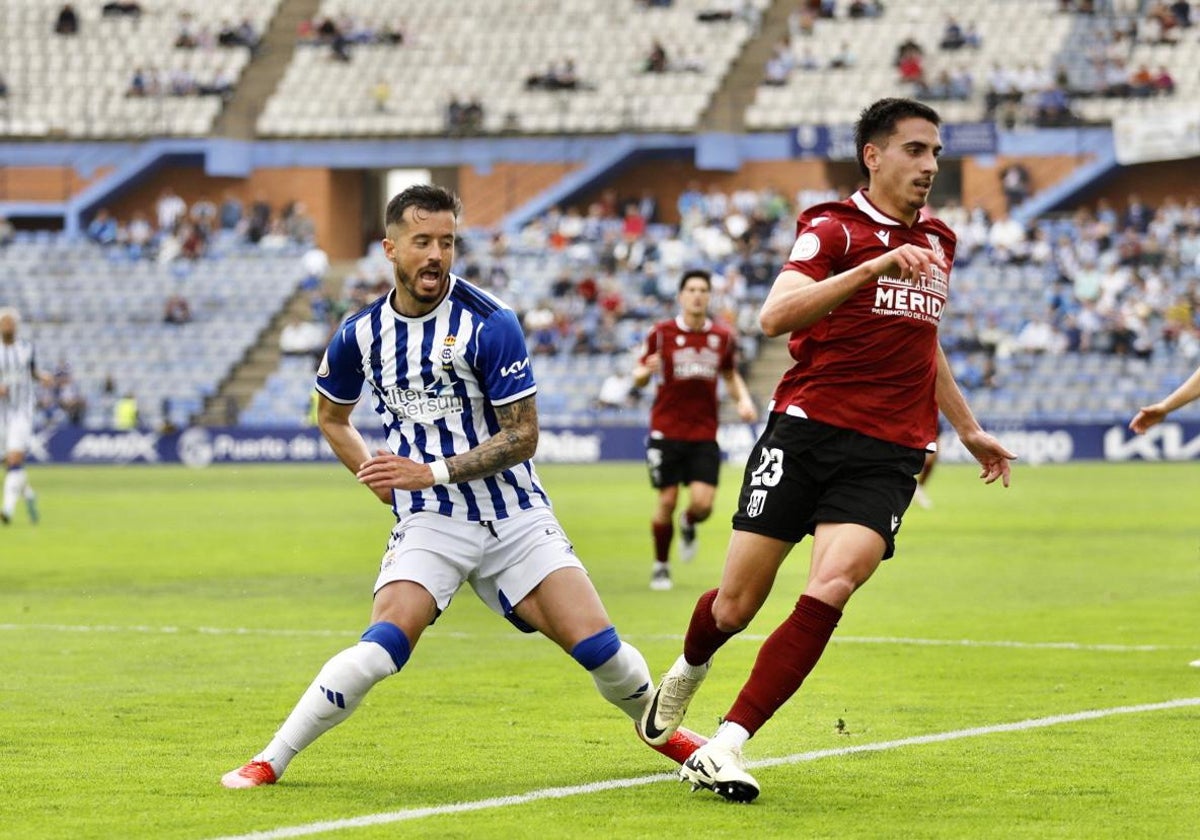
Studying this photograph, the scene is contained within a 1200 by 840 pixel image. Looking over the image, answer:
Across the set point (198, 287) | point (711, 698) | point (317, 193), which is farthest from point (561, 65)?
point (711, 698)

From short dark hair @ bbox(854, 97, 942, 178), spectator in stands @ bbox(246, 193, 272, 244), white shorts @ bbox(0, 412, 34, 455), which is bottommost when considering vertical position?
white shorts @ bbox(0, 412, 34, 455)

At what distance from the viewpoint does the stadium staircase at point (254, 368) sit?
47.8 meters

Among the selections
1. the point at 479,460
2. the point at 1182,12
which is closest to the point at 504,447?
the point at 479,460

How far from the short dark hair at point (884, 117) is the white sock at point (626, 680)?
2.06 metres

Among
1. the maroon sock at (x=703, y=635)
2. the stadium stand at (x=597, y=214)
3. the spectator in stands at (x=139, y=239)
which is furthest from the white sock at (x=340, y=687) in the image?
the spectator in stands at (x=139, y=239)

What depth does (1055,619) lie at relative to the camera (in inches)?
588

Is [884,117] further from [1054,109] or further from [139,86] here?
[139,86]

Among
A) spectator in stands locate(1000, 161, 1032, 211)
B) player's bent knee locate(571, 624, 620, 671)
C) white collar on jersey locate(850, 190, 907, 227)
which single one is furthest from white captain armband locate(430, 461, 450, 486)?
spectator in stands locate(1000, 161, 1032, 211)

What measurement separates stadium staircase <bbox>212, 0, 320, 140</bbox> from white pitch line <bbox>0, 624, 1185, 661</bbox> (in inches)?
1702

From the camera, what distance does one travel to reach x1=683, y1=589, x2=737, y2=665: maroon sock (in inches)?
321

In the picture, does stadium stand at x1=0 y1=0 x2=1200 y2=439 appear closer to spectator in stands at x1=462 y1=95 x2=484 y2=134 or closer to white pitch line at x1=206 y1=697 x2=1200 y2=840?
spectator in stands at x1=462 y1=95 x2=484 y2=134

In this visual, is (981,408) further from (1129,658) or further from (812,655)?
(812,655)

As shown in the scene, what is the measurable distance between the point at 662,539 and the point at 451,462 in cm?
990

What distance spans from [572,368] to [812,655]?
38052 millimetres
